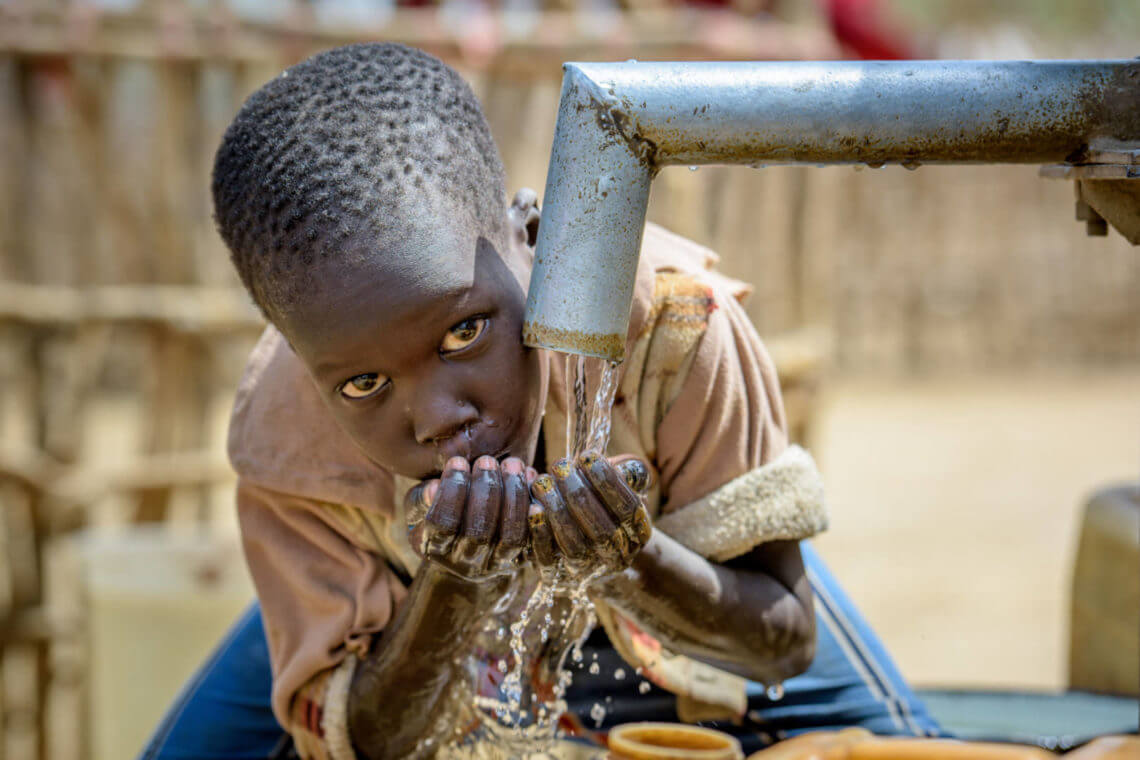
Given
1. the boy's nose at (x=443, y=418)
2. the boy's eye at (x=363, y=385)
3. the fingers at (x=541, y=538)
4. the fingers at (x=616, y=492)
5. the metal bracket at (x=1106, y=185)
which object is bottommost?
the fingers at (x=541, y=538)

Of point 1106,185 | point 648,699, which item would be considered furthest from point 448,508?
point 648,699

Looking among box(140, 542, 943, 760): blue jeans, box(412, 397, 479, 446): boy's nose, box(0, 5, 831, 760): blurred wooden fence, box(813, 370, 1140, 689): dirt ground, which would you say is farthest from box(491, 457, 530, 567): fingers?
box(0, 5, 831, 760): blurred wooden fence

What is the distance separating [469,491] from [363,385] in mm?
250

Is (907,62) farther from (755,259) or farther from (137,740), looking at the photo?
(755,259)

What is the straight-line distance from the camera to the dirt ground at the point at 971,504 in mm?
4980

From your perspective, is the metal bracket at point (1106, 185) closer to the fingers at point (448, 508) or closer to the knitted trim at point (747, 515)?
the knitted trim at point (747, 515)

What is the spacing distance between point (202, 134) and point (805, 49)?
7.70 feet

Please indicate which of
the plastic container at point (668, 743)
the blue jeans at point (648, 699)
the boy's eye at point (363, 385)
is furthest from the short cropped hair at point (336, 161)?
the blue jeans at point (648, 699)

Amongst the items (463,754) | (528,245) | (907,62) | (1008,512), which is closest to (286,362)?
(528,245)

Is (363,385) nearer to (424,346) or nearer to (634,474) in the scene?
(424,346)

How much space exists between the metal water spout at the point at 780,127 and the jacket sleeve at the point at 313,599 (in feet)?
2.24

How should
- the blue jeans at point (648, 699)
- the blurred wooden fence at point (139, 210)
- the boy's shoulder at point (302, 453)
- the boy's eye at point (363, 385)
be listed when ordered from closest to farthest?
the boy's eye at point (363, 385)
the boy's shoulder at point (302, 453)
the blue jeans at point (648, 699)
the blurred wooden fence at point (139, 210)

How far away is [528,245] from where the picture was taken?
1493mm

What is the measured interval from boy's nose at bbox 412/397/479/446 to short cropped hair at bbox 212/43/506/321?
0.18 metres
